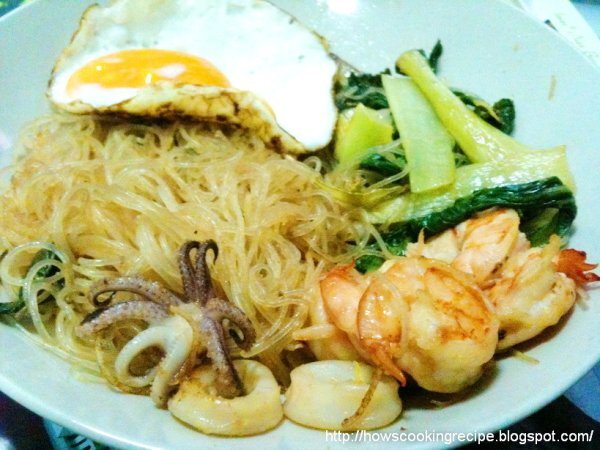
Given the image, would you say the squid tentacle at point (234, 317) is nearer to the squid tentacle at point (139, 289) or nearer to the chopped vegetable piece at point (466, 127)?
the squid tentacle at point (139, 289)

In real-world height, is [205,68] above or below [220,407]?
above

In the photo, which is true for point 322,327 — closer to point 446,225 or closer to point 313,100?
point 446,225

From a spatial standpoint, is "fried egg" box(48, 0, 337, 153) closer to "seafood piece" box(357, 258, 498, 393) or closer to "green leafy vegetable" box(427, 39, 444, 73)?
"green leafy vegetable" box(427, 39, 444, 73)

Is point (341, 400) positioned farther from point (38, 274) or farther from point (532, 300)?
point (38, 274)

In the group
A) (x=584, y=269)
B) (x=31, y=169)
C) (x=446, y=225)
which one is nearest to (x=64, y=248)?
(x=31, y=169)

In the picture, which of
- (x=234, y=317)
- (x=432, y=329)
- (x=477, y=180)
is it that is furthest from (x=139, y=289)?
(x=477, y=180)

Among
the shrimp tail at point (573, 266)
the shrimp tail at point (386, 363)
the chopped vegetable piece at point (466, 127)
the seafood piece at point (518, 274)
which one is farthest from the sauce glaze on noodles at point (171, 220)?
the shrimp tail at point (573, 266)

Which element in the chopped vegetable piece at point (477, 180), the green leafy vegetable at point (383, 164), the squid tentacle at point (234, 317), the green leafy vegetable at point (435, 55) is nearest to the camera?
the squid tentacle at point (234, 317)
